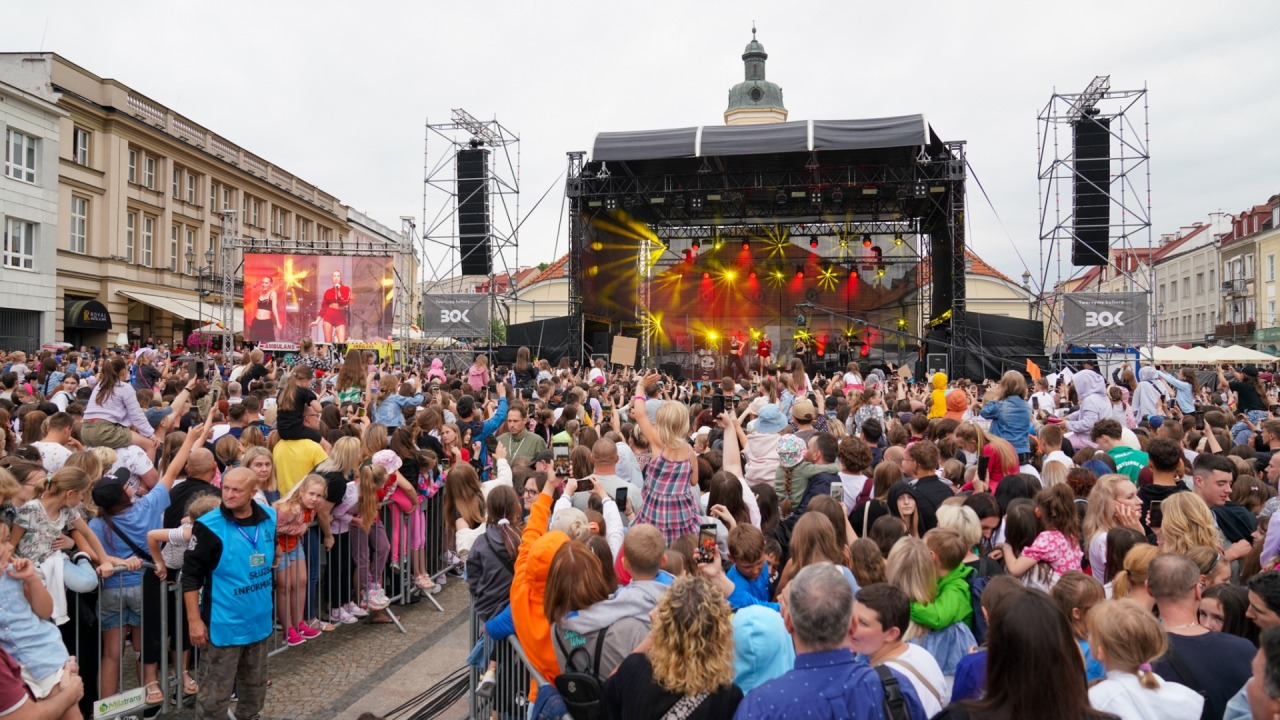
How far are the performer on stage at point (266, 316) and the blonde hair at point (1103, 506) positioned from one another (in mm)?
24926

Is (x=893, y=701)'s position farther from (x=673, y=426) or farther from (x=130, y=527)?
(x=130, y=527)

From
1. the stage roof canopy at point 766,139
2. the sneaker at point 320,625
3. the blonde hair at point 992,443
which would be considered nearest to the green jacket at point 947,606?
the blonde hair at point 992,443

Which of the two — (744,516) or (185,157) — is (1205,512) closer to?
(744,516)

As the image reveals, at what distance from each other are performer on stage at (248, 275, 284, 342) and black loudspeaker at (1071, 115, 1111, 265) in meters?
22.7

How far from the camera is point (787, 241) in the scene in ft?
88.8

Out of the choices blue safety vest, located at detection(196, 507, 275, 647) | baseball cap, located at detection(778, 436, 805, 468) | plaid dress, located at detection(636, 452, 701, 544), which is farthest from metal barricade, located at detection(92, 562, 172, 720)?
baseball cap, located at detection(778, 436, 805, 468)

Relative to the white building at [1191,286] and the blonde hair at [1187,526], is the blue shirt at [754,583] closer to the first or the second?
the blonde hair at [1187,526]

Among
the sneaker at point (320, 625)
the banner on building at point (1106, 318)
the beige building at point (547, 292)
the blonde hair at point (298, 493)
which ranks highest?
the beige building at point (547, 292)

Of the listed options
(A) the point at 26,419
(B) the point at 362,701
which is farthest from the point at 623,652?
(A) the point at 26,419

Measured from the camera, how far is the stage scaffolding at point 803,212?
62.0 ft

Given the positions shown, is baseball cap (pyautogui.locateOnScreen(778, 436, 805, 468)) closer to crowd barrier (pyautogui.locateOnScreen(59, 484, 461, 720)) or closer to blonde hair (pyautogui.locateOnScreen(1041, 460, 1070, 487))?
blonde hair (pyautogui.locateOnScreen(1041, 460, 1070, 487))

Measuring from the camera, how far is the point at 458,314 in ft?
65.6

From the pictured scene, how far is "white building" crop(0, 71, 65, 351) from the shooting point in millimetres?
22844

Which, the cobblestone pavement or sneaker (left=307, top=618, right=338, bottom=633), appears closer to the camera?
the cobblestone pavement
